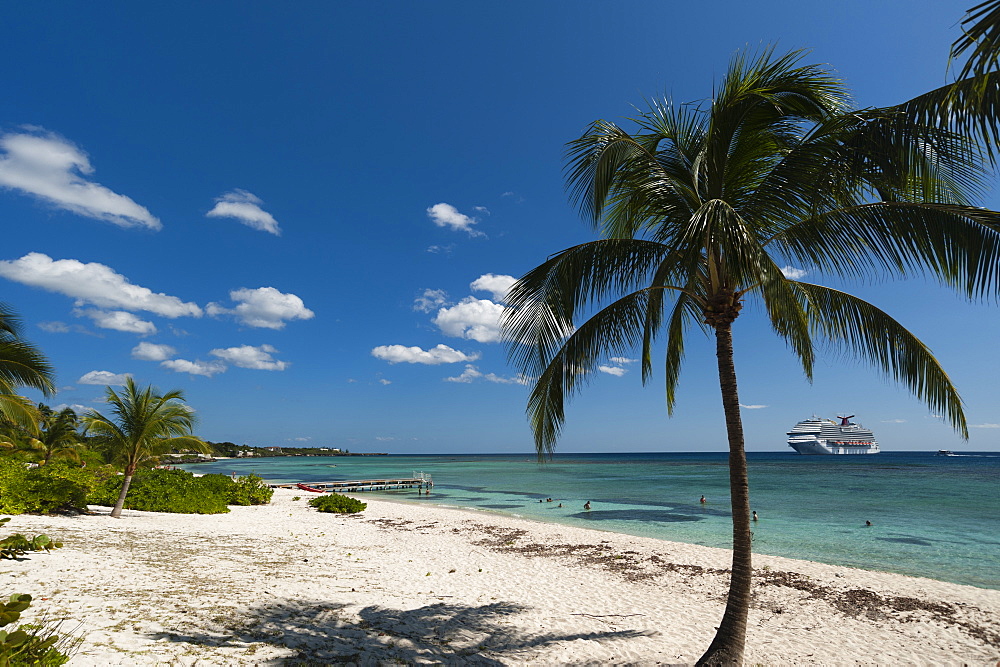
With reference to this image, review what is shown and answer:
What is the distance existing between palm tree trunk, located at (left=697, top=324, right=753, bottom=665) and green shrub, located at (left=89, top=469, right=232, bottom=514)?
17.8m

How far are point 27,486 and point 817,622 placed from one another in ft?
58.9

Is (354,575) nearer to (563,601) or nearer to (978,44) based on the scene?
(563,601)

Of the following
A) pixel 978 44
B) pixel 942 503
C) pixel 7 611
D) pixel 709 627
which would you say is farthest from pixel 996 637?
pixel 942 503

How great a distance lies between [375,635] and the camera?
5.86 m

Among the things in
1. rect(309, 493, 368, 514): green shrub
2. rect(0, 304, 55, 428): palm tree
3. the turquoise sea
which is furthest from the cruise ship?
rect(0, 304, 55, 428): palm tree

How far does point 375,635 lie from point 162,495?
1528cm

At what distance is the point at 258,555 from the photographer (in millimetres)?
10148

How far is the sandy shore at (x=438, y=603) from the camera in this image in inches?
211

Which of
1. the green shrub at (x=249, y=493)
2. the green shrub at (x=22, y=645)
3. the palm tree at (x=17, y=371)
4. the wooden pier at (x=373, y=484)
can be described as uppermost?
the palm tree at (x=17, y=371)

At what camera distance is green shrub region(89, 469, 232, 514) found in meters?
15.9

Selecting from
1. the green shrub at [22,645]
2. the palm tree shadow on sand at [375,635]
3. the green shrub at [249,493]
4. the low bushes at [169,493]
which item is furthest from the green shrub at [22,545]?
the green shrub at [249,493]

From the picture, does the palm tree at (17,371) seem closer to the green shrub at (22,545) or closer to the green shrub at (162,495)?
the green shrub at (162,495)

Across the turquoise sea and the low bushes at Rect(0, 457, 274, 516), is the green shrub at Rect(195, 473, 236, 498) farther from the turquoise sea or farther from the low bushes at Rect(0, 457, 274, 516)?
the turquoise sea

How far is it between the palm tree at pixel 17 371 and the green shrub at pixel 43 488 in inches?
53.7
